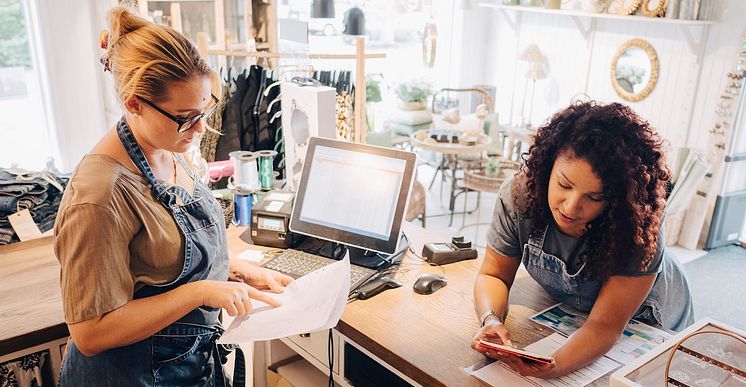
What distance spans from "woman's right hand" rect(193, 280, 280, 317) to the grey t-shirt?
71cm

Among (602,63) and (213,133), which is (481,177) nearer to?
(602,63)

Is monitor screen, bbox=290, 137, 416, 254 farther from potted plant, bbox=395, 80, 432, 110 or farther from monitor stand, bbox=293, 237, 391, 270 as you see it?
potted plant, bbox=395, 80, 432, 110

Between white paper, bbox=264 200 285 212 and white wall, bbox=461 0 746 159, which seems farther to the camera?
white wall, bbox=461 0 746 159

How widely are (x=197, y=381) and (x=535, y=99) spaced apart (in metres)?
5.44

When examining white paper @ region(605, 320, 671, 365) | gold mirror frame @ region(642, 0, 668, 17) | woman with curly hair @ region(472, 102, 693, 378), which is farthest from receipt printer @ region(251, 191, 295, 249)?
gold mirror frame @ region(642, 0, 668, 17)

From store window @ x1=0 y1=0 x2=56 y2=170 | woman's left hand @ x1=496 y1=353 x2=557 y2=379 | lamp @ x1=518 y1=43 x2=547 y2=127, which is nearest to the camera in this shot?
woman's left hand @ x1=496 y1=353 x2=557 y2=379

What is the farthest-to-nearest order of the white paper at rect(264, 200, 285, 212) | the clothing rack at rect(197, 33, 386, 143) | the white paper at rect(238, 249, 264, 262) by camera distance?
the clothing rack at rect(197, 33, 386, 143)
the white paper at rect(264, 200, 285, 212)
the white paper at rect(238, 249, 264, 262)

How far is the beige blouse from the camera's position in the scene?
1.08 meters

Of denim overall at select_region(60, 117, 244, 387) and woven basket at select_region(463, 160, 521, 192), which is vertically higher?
denim overall at select_region(60, 117, 244, 387)

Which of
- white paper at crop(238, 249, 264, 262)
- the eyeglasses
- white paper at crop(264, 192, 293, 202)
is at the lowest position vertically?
white paper at crop(238, 249, 264, 262)

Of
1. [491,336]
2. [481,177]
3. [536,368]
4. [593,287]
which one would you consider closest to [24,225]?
[491,336]

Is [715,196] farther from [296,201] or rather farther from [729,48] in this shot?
[296,201]

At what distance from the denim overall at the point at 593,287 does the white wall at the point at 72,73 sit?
382 cm

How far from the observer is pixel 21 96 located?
421cm
